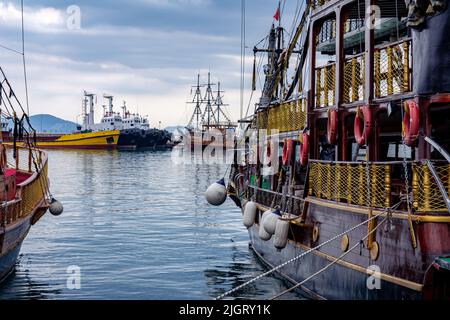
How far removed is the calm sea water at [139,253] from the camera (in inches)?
602

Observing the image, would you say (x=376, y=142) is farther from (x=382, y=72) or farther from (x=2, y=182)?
(x=2, y=182)

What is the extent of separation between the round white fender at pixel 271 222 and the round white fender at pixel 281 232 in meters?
0.26

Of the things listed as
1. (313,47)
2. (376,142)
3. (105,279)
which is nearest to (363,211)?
(376,142)

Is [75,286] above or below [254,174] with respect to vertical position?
below

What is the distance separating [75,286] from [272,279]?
4933 mm

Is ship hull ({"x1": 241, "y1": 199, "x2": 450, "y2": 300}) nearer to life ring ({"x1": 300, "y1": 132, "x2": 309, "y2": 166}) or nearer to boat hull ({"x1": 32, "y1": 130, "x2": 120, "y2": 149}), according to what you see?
life ring ({"x1": 300, "y1": 132, "x2": 309, "y2": 166})

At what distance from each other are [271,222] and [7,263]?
22.4 feet

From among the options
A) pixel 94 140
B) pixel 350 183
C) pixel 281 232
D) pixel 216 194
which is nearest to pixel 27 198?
pixel 216 194

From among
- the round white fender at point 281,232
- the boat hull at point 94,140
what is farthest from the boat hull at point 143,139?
the round white fender at point 281,232

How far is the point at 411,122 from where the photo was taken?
31.7ft

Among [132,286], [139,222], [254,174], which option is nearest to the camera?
[132,286]

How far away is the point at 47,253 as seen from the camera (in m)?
19.8

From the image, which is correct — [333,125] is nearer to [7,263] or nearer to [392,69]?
[392,69]
